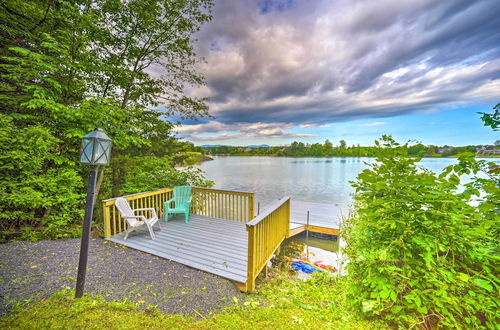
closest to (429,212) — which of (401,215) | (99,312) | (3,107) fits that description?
(401,215)

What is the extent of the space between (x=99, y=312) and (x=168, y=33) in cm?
692

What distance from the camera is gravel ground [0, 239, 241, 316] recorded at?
7.00 ft

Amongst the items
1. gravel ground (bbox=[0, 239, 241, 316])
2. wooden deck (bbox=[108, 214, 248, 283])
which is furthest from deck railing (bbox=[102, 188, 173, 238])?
gravel ground (bbox=[0, 239, 241, 316])

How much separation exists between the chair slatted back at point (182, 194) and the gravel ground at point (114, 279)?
191cm

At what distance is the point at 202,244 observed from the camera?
144 inches

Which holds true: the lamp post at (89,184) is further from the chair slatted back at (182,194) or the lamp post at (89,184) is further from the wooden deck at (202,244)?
the chair slatted back at (182,194)

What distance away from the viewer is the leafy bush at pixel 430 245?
4.31 feet

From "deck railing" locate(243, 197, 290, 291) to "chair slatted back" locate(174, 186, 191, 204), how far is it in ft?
8.73

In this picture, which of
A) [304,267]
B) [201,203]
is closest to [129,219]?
[201,203]

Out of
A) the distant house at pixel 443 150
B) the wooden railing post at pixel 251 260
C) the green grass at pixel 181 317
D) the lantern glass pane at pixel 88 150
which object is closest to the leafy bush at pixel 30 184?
the lantern glass pane at pixel 88 150

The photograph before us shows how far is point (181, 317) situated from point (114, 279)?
129cm

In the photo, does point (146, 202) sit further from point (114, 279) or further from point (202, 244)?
point (114, 279)

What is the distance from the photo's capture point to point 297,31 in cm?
705

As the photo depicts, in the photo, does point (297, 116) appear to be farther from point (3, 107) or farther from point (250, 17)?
point (3, 107)
